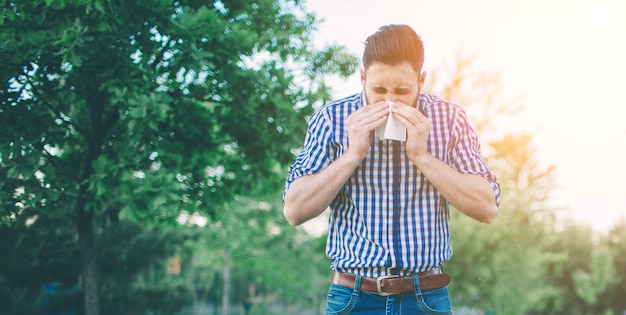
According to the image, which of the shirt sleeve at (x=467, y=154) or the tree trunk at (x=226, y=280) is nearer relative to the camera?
the shirt sleeve at (x=467, y=154)

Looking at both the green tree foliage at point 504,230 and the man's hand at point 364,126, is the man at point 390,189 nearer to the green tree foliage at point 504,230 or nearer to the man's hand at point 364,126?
the man's hand at point 364,126

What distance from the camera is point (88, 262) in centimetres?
850

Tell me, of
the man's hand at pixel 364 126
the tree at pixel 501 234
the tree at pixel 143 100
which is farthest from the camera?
the tree at pixel 501 234

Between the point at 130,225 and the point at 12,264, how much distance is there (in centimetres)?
227

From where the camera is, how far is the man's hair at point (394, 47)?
213 cm

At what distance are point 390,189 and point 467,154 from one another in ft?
1.00

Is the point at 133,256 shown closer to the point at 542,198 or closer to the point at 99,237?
the point at 99,237

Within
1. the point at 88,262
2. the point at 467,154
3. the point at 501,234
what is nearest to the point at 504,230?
the point at 501,234

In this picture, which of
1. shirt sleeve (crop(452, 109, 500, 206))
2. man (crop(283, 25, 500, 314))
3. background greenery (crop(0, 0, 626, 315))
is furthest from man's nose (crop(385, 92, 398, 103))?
background greenery (crop(0, 0, 626, 315))

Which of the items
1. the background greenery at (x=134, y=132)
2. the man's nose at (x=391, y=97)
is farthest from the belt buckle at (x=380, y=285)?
the background greenery at (x=134, y=132)

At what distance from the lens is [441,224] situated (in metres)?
2.19

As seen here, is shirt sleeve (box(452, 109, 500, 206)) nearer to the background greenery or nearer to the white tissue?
the white tissue

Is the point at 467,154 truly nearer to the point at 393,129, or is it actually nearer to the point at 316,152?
the point at 393,129

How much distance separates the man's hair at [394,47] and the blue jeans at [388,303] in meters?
0.73
